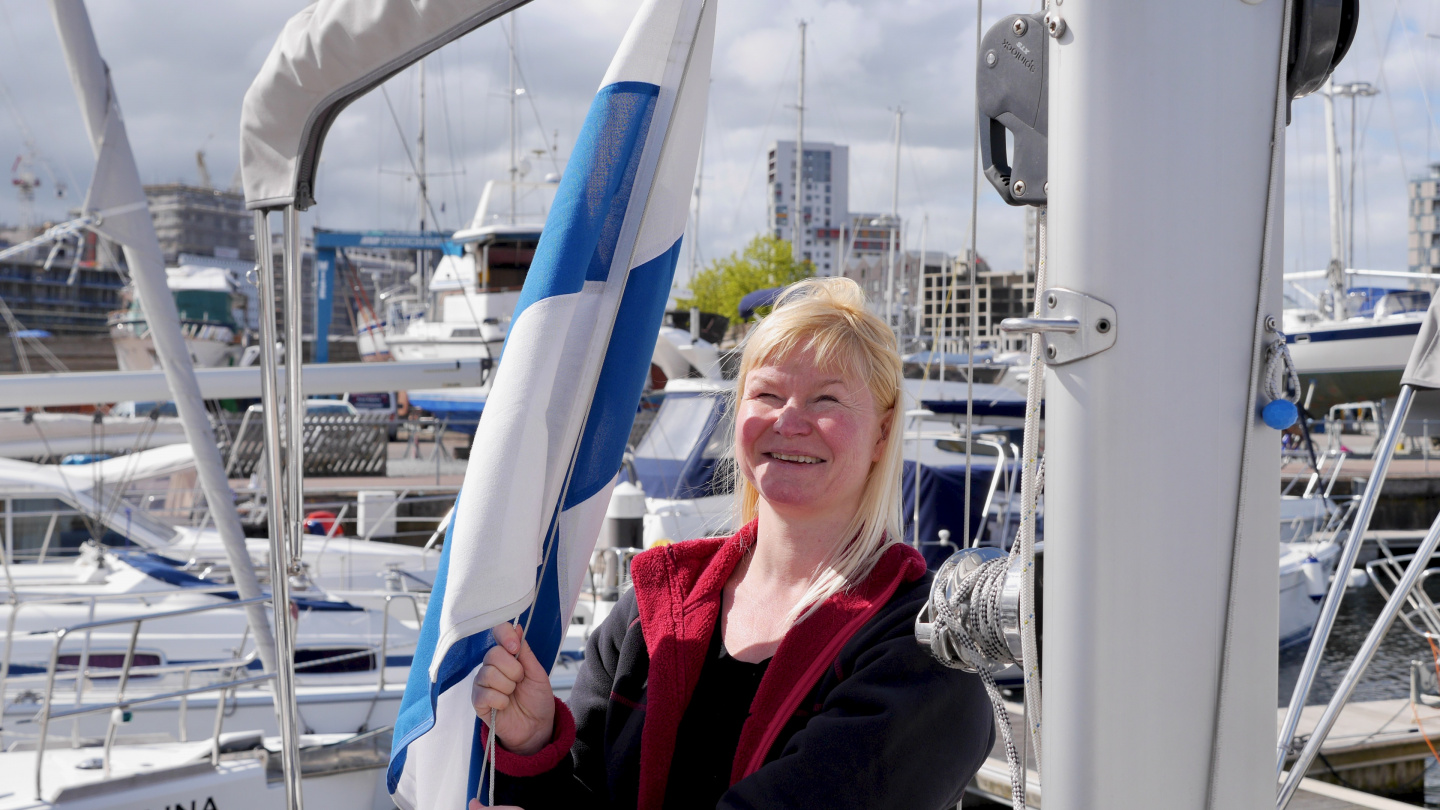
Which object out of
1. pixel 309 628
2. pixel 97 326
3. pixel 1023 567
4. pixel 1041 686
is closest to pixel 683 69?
pixel 1023 567

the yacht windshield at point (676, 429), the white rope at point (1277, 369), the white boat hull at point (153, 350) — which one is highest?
the white rope at point (1277, 369)

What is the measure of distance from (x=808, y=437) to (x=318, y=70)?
4.48 feet

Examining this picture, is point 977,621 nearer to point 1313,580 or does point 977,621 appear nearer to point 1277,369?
point 1277,369

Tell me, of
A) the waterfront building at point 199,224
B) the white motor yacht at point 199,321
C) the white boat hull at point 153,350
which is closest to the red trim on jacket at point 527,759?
the white boat hull at point 153,350

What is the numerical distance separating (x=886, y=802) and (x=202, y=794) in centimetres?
430

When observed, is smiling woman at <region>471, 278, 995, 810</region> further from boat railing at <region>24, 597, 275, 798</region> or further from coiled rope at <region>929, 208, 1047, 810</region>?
boat railing at <region>24, 597, 275, 798</region>

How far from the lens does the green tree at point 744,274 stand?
43000 mm

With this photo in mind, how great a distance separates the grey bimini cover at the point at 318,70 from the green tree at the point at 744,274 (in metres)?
39.9

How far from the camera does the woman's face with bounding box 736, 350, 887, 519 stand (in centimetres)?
198

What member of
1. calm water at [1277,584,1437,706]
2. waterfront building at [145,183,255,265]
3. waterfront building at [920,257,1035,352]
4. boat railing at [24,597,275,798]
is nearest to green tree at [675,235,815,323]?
waterfront building at [920,257,1035,352]

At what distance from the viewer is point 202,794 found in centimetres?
496

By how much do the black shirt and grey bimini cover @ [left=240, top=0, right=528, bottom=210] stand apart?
1.32 m

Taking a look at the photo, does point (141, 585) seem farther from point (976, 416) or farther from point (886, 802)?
point (976, 416)

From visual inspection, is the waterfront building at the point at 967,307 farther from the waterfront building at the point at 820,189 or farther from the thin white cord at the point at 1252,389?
the waterfront building at the point at 820,189
